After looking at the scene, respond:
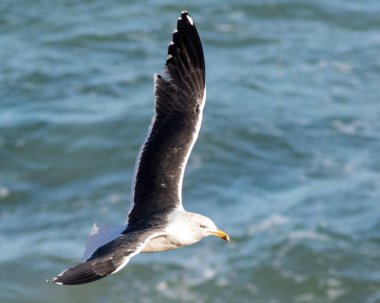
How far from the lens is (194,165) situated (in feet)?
73.5

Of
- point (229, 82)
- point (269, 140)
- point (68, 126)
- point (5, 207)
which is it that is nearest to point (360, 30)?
point (229, 82)

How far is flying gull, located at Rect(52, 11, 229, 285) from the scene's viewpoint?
35.1ft

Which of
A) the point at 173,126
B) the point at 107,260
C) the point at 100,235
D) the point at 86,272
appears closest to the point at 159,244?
the point at 100,235

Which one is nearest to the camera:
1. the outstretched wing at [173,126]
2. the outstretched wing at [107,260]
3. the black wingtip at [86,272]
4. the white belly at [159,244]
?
the black wingtip at [86,272]

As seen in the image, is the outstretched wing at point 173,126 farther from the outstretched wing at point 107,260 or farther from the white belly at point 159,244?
the outstretched wing at point 107,260

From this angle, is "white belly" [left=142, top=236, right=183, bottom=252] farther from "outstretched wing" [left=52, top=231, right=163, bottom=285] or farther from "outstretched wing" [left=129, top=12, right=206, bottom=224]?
"outstretched wing" [left=129, top=12, right=206, bottom=224]

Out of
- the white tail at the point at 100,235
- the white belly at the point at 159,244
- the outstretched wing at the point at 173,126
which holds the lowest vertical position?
the white belly at the point at 159,244

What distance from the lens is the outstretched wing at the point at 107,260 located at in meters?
9.23

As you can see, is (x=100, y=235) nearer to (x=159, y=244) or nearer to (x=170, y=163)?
(x=159, y=244)

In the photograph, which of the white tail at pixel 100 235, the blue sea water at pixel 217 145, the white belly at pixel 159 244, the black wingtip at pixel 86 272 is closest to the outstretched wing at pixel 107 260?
the black wingtip at pixel 86 272

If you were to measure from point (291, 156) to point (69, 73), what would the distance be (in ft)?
21.0

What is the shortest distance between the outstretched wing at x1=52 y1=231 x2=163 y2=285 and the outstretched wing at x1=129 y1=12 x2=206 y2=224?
1.22 metres

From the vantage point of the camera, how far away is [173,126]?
11953 mm

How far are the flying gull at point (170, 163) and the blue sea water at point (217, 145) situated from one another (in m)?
7.47
